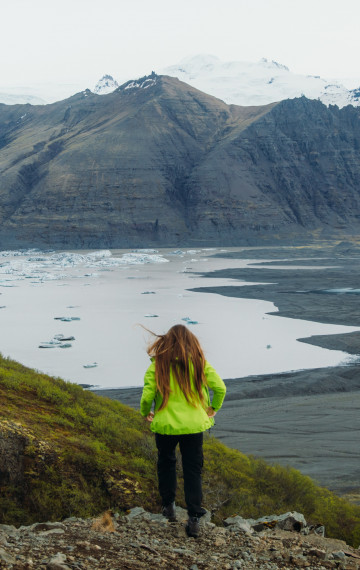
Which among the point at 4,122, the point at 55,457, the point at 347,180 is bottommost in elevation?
the point at 55,457

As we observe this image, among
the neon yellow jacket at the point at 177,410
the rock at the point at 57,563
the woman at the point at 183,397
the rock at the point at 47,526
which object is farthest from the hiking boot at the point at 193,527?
the rock at the point at 57,563

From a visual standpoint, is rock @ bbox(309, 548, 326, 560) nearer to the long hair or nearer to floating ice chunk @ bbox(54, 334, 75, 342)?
the long hair

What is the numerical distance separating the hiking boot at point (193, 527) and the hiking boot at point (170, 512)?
1.08ft

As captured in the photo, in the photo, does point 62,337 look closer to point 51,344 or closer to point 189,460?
point 51,344

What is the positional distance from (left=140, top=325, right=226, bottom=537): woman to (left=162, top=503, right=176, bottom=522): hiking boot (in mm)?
310

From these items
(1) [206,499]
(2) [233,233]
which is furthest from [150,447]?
(2) [233,233]

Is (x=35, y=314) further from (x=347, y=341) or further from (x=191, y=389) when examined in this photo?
(x=191, y=389)

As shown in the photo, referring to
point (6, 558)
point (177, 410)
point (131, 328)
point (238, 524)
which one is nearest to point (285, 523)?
point (238, 524)

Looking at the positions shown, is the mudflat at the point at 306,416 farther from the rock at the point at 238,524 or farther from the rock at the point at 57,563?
the rock at the point at 57,563

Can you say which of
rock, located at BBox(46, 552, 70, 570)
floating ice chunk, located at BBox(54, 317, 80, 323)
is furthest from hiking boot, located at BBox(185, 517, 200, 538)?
floating ice chunk, located at BBox(54, 317, 80, 323)

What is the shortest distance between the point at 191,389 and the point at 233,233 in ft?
355

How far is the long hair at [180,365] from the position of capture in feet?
16.9

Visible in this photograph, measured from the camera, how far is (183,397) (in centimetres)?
520

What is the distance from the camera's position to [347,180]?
13438cm
